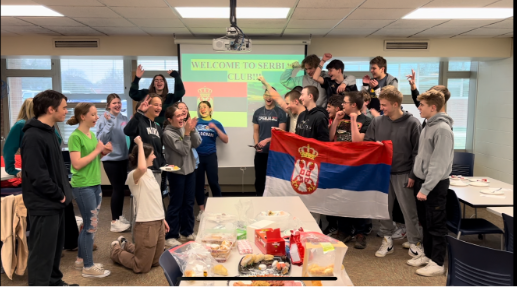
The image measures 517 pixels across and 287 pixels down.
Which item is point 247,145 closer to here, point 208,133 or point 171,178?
point 208,133

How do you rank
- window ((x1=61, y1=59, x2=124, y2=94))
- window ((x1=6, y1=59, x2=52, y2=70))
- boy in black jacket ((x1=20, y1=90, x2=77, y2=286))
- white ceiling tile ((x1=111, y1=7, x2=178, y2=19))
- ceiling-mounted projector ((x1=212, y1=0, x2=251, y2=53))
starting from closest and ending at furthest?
boy in black jacket ((x1=20, y1=90, x2=77, y2=286)) → ceiling-mounted projector ((x1=212, y1=0, x2=251, y2=53)) → white ceiling tile ((x1=111, y1=7, x2=178, y2=19)) → window ((x1=6, y1=59, x2=52, y2=70)) → window ((x1=61, y1=59, x2=124, y2=94))

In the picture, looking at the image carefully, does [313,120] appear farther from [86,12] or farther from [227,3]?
[86,12]

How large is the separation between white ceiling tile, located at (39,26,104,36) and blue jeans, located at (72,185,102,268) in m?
3.19

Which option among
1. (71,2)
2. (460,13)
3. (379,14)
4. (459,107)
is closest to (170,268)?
(71,2)

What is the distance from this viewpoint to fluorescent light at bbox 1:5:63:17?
A: 168 inches

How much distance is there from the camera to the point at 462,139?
7207 millimetres

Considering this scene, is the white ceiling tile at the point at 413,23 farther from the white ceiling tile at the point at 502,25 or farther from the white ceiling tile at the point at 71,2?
the white ceiling tile at the point at 71,2

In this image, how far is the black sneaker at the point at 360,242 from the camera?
4.12m

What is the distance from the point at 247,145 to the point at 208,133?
1.20 metres

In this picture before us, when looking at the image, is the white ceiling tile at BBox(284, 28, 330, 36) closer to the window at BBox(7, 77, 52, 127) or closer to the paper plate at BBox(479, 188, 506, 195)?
the paper plate at BBox(479, 188, 506, 195)

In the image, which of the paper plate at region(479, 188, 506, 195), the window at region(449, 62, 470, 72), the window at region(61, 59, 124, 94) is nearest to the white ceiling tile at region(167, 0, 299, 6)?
the paper plate at region(479, 188, 506, 195)

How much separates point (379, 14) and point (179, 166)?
2.89 meters

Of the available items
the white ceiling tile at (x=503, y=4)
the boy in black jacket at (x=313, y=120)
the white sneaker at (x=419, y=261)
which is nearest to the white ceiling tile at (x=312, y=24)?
the boy in black jacket at (x=313, y=120)

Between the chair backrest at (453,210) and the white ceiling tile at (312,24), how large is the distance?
2592 millimetres
